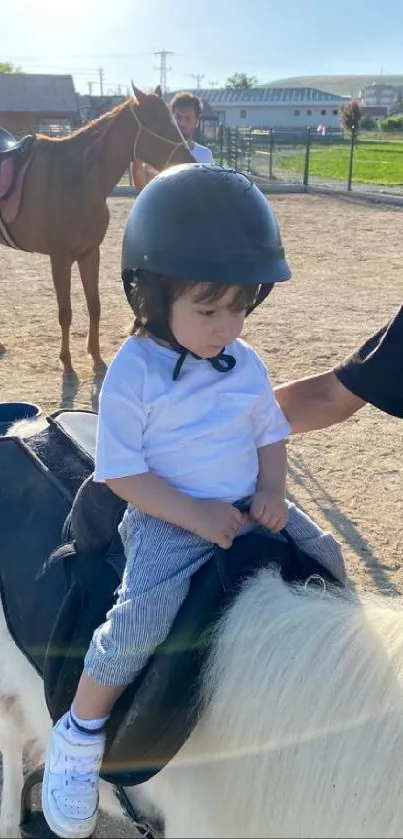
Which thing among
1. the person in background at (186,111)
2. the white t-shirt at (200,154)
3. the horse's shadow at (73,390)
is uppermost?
the person in background at (186,111)

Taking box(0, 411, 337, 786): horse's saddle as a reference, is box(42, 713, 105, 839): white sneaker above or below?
below

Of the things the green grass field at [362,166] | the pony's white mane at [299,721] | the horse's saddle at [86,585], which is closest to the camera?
the pony's white mane at [299,721]

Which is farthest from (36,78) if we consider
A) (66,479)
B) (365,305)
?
(66,479)

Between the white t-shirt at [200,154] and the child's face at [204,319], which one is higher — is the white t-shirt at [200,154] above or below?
above

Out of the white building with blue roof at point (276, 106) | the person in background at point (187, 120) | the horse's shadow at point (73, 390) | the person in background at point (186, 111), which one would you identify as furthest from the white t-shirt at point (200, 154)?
the white building with blue roof at point (276, 106)

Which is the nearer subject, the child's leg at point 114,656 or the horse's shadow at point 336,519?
the child's leg at point 114,656

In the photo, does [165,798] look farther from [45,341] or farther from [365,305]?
[365,305]

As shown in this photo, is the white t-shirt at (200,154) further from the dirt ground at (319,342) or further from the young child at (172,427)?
the young child at (172,427)

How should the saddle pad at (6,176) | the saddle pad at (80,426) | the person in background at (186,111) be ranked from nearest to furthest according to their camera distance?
1. the saddle pad at (80,426)
2. the saddle pad at (6,176)
3. the person in background at (186,111)

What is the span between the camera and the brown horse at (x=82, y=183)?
5.64m

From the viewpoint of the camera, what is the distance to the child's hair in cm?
140

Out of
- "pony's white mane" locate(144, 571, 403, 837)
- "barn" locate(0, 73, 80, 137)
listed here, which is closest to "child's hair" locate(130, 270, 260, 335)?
"pony's white mane" locate(144, 571, 403, 837)

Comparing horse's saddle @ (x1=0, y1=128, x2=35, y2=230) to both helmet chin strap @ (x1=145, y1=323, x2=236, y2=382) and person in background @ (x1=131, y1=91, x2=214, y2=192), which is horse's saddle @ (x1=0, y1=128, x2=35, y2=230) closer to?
person in background @ (x1=131, y1=91, x2=214, y2=192)

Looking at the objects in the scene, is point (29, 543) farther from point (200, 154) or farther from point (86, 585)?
point (200, 154)
